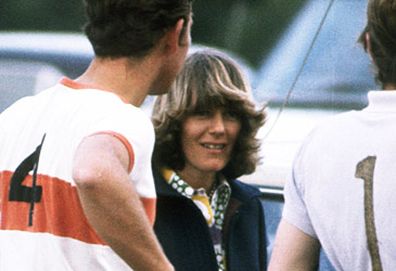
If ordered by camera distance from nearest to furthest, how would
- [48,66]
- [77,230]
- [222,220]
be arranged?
1. [77,230]
2. [222,220]
3. [48,66]

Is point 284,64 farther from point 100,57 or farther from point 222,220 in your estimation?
point 100,57

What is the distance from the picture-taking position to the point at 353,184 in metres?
3.21

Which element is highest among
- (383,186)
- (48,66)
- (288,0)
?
(383,186)

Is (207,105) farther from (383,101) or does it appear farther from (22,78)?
(22,78)

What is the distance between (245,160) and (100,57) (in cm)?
140

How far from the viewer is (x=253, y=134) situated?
4.67 metres

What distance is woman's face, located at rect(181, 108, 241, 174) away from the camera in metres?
4.52

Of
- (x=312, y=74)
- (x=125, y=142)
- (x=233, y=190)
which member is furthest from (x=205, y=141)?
(x=125, y=142)

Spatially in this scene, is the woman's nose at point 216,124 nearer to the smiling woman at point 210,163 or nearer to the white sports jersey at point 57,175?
the smiling woman at point 210,163

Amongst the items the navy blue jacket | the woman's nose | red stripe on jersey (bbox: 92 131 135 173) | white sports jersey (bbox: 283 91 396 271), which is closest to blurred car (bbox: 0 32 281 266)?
the woman's nose

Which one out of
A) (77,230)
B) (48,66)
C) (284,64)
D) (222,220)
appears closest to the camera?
(77,230)

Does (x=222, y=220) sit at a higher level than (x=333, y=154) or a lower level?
lower

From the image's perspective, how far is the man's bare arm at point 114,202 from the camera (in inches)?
120

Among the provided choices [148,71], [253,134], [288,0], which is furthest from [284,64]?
[148,71]
